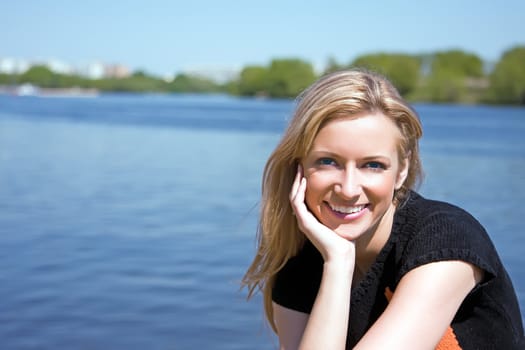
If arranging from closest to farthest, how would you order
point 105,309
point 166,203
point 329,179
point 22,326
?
point 329,179 < point 22,326 < point 105,309 < point 166,203

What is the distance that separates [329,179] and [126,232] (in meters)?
8.24

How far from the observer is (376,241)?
2605 millimetres

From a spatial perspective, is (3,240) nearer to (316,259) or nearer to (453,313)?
(316,259)

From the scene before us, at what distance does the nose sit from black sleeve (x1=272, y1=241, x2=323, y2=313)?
1.38ft

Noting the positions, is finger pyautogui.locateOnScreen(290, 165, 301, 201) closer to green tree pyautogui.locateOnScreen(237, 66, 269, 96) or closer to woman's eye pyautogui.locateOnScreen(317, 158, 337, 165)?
woman's eye pyautogui.locateOnScreen(317, 158, 337, 165)

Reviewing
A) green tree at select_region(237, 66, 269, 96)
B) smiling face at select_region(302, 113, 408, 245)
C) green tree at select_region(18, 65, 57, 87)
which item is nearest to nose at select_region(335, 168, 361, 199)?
smiling face at select_region(302, 113, 408, 245)

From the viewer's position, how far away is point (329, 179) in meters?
2.49

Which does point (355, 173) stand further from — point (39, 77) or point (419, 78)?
point (39, 77)

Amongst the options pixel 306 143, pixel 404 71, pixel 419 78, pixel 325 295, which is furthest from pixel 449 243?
pixel 419 78

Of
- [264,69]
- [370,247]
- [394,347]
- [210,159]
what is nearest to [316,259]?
[370,247]

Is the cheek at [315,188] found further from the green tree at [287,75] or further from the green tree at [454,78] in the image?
the green tree at [287,75]

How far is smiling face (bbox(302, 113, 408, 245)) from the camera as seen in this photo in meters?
2.40

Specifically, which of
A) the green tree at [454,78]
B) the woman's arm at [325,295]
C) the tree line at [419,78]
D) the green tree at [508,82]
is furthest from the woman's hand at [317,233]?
the green tree at [454,78]

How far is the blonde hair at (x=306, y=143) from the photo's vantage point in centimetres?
237
